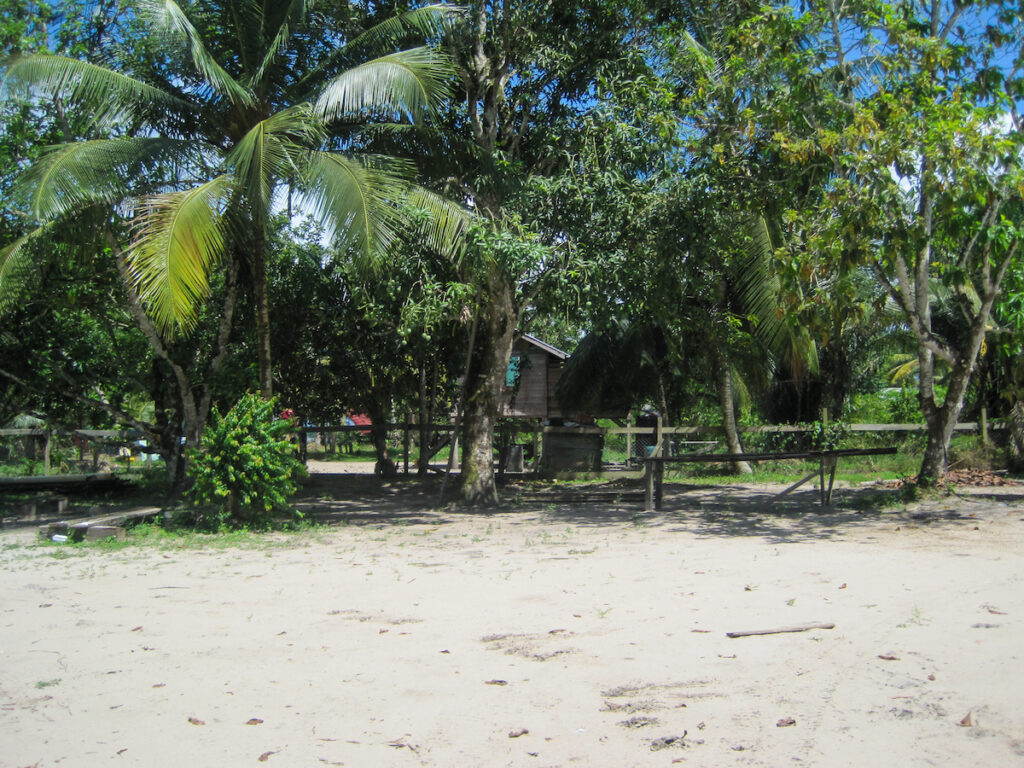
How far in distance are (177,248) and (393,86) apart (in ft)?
10.4

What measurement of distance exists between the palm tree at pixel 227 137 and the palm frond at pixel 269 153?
0.02 meters

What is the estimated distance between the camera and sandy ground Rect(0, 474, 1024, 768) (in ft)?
13.9

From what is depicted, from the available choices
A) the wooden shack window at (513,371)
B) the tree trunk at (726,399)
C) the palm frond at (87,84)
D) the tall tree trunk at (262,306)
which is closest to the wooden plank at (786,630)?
the tall tree trunk at (262,306)

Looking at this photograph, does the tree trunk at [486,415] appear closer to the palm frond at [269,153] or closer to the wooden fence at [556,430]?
the wooden fence at [556,430]

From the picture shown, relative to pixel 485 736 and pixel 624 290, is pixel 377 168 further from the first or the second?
pixel 485 736

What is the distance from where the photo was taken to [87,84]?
10578 millimetres

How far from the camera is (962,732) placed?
13.8 feet

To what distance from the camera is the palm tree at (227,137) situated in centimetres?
993

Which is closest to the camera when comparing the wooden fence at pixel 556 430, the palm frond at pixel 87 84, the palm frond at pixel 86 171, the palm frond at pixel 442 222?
the palm frond at pixel 86 171

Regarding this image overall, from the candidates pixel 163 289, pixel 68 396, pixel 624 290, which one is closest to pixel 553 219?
pixel 624 290

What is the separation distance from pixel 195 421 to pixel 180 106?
4698mm

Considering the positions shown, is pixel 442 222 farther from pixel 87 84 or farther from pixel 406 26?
pixel 87 84

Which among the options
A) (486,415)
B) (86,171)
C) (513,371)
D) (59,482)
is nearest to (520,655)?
(86,171)

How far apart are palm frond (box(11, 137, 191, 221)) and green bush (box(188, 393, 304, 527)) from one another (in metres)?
2.97
